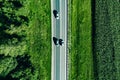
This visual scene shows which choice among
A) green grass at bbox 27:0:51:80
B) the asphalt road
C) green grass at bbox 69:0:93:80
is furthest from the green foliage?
green grass at bbox 69:0:93:80

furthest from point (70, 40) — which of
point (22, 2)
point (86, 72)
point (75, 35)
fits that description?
point (22, 2)

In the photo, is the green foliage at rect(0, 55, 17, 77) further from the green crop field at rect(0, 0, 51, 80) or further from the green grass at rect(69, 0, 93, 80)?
the green grass at rect(69, 0, 93, 80)

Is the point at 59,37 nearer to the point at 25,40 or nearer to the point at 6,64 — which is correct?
the point at 25,40

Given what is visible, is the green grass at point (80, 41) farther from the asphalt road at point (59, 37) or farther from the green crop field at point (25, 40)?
the green crop field at point (25, 40)

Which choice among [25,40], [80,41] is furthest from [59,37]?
[25,40]

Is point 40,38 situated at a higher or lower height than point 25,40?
higher

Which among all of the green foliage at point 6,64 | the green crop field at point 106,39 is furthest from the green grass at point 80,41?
the green foliage at point 6,64
